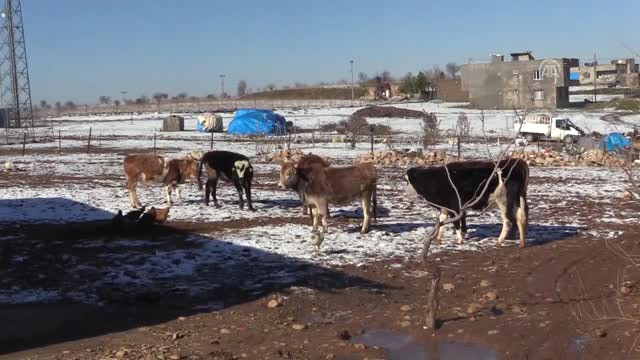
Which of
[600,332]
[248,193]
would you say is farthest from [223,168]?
[600,332]

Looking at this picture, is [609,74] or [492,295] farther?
[609,74]

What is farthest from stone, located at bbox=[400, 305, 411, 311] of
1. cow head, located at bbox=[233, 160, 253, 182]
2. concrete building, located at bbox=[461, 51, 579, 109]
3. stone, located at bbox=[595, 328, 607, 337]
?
concrete building, located at bbox=[461, 51, 579, 109]

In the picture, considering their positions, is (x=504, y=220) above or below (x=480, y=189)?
below

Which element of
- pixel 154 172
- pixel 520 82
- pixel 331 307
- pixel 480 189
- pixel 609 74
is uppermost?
pixel 609 74

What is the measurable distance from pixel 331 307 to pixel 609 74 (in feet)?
481

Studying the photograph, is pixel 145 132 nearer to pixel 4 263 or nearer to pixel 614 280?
pixel 4 263

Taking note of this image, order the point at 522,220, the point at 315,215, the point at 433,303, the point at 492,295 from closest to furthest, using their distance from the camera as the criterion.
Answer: the point at 433,303, the point at 492,295, the point at 522,220, the point at 315,215

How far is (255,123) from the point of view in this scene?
56781 millimetres

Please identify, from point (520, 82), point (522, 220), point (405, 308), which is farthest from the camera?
point (520, 82)

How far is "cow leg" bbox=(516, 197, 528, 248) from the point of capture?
12.8 metres

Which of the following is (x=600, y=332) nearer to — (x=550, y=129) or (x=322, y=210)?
(x=322, y=210)

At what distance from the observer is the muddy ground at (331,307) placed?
25.1 feet

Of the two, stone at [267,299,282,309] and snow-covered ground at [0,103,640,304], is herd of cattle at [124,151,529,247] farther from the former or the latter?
stone at [267,299,282,309]

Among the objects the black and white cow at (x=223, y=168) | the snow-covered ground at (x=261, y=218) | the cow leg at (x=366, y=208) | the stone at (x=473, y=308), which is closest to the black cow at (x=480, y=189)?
the snow-covered ground at (x=261, y=218)
